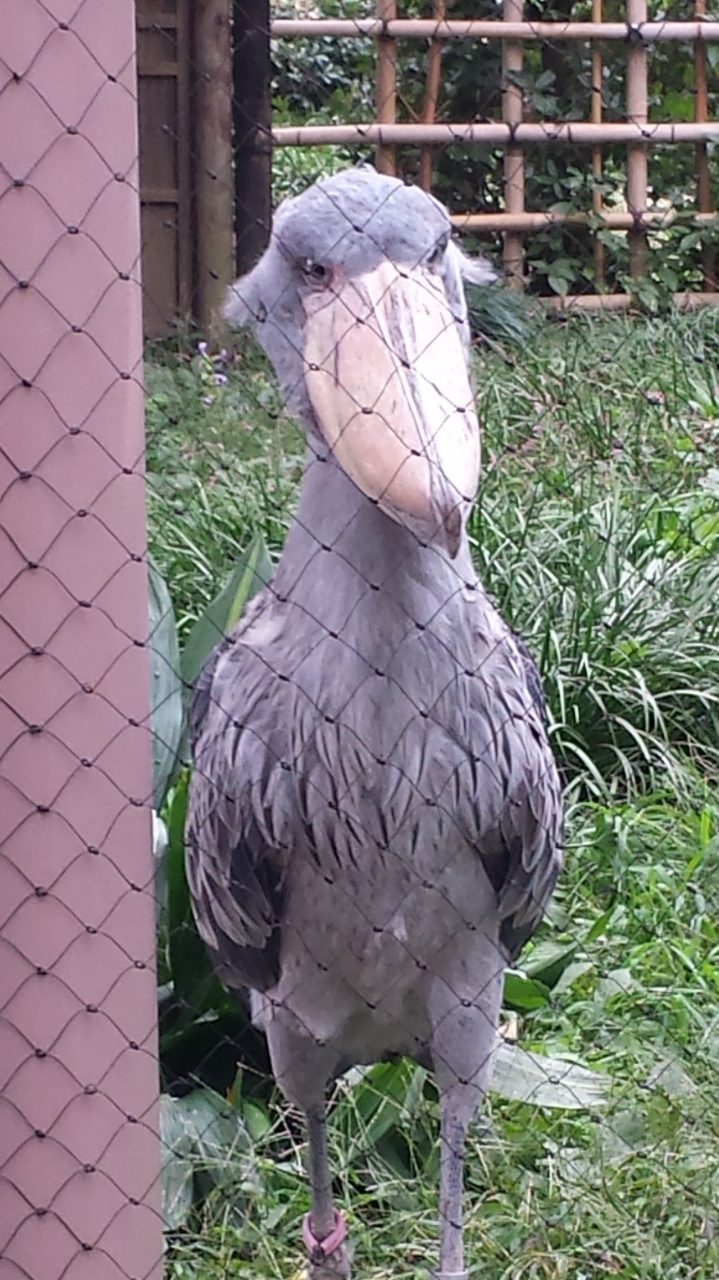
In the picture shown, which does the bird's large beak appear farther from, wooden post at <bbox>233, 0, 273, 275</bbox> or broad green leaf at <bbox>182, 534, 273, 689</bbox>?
broad green leaf at <bbox>182, 534, 273, 689</bbox>

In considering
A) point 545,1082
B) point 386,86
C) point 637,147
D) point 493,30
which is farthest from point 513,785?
point 637,147

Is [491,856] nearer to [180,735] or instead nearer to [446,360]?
[446,360]

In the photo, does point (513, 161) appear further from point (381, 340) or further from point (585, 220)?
point (381, 340)

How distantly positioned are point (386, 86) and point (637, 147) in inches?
42.8

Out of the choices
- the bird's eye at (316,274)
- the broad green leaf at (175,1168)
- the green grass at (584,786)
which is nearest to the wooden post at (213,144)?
the green grass at (584,786)

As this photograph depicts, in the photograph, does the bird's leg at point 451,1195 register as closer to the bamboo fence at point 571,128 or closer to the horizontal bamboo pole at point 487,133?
the horizontal bamboo pole at point 487,133

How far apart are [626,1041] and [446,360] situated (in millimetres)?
1319

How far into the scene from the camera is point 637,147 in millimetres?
5512

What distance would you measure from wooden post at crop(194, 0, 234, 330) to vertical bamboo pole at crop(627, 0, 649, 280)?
2.33m

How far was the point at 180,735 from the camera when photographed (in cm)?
264

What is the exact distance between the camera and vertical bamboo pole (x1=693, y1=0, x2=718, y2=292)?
5.42 m

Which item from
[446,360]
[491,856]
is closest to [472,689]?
[491,856]

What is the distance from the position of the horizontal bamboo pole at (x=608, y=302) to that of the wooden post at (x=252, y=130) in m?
2.42

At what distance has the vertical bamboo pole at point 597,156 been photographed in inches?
206
